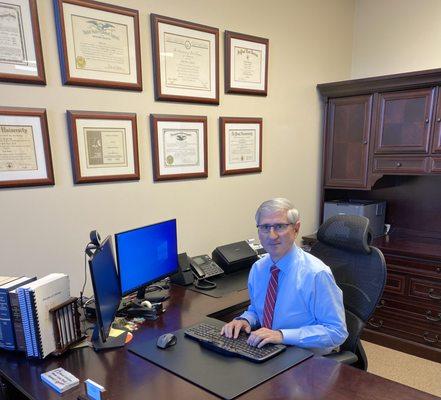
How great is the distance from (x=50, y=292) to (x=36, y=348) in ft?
0.66

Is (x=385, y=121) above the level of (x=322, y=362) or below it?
above

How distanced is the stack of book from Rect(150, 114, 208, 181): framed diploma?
3.29 ft

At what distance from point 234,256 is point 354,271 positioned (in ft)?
2.73

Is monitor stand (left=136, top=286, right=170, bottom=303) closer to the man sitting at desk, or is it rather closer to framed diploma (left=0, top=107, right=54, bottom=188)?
the man sitting at desk

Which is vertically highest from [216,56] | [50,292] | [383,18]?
[383,18]

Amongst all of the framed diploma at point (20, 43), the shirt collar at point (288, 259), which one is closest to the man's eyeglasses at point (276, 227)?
the shirt collar at point (288, 259)

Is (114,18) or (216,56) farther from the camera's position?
(216,56)

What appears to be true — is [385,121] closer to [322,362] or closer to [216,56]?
[216,56]

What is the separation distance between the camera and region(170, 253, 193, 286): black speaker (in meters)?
2.11

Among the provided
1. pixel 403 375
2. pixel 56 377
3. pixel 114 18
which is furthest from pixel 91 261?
pixel 403 375

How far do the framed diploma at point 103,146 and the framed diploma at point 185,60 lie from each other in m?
0.30

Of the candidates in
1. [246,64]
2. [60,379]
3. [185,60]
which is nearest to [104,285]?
[60,379]

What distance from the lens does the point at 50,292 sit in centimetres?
135

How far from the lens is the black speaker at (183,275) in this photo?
2.11 meters
